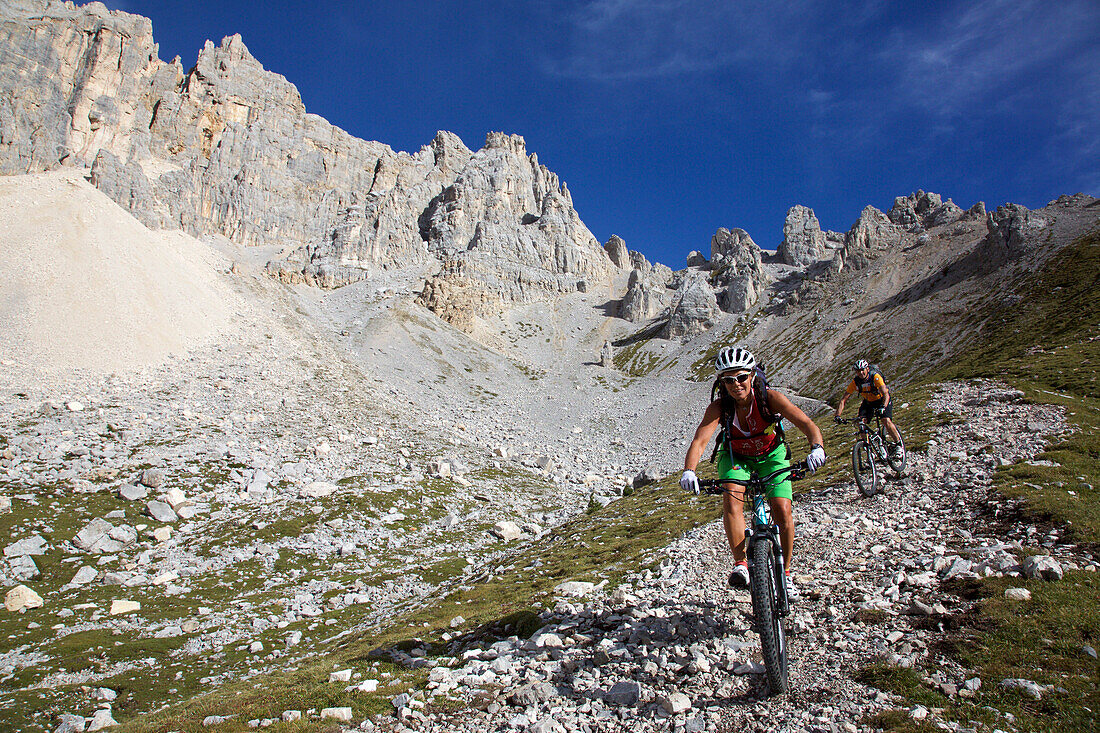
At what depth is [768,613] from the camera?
6.67 metres

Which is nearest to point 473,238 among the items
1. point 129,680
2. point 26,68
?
point 26,68

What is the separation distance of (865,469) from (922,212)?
648ft

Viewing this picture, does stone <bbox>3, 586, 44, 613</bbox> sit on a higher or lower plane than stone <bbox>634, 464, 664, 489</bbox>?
lower

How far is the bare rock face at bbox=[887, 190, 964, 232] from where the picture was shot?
5709 inches

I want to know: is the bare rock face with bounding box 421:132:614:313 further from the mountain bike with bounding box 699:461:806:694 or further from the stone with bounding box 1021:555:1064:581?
the stone with bounding box 1021:555:1064:581

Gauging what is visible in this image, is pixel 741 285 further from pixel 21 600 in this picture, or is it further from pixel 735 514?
pixel 21 600

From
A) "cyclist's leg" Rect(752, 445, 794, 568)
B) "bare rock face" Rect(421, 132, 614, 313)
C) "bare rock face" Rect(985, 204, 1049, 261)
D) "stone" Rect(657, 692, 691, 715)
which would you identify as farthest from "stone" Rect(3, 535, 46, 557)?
"bare rock face" Rect(421, 132, 614, 313)

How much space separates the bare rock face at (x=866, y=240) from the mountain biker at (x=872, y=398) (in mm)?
131373

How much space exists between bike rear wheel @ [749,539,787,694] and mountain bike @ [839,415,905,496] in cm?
1140

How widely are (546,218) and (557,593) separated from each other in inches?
7191

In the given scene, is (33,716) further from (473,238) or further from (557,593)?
(473,238)

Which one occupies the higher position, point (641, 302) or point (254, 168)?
point (254, 168)

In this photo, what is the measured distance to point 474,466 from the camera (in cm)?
4119

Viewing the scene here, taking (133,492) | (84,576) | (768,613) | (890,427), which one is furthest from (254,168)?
(768,613)
